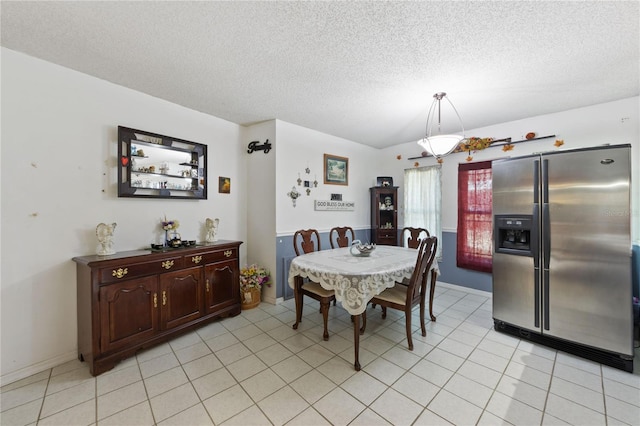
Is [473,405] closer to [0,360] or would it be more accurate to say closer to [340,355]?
[340,355]

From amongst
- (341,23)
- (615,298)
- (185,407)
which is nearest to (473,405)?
(615,298)

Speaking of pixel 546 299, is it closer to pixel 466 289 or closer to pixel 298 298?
pixel 466 289

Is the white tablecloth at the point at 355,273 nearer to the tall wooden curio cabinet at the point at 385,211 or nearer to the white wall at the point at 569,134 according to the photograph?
the tall wooden curio cabinet at the point at 385,211

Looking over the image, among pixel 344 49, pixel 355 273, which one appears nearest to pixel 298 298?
pixel 355 273

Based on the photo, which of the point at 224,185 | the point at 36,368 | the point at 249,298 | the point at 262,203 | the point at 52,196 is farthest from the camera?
the point at 262,203

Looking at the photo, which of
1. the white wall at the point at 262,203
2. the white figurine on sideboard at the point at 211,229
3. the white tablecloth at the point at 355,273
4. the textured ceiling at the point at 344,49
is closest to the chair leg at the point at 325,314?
the white tablecloth at the point at 355,273

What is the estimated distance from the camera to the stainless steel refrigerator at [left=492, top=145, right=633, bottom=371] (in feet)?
6.75

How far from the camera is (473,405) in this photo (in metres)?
1.67

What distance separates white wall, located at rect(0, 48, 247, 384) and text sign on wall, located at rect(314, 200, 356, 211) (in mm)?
2249

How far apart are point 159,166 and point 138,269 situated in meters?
1.17

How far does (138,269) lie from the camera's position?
224cm

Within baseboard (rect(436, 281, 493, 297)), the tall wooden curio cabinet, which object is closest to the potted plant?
the tall wooden curio cabinet

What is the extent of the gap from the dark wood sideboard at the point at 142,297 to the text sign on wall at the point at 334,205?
163cm

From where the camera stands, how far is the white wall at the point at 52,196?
6.46ft
